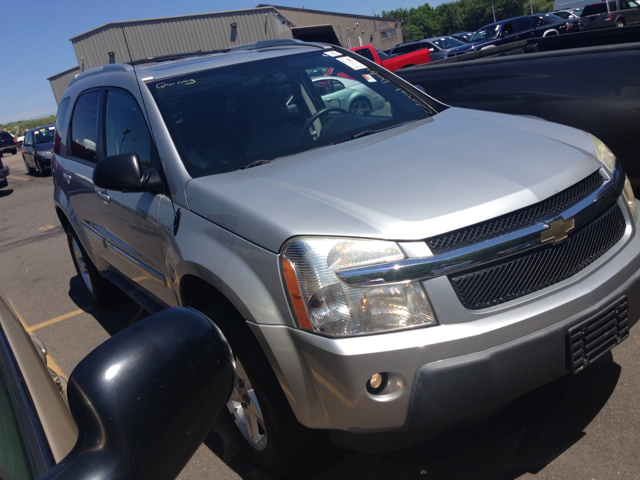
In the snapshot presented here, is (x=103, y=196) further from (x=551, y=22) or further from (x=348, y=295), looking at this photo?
(x=551, y=22)

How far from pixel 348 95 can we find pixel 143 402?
2.85 m

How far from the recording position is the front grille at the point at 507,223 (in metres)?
1.96

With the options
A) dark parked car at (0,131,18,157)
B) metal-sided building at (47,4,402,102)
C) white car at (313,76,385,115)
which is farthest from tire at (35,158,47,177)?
dark parked car at (0,131,18,157)

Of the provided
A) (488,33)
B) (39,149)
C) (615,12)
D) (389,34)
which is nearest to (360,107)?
(39,149)

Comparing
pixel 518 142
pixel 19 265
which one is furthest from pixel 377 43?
pixel 518 142

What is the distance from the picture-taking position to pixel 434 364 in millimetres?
1898

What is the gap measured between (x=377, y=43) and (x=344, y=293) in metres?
63.7

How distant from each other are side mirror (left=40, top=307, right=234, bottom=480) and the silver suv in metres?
0.87

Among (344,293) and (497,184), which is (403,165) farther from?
(344,293)

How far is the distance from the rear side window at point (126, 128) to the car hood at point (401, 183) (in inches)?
26.8

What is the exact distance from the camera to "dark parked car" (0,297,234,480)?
0.97m

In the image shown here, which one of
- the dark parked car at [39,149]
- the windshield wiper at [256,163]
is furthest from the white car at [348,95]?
the dark parked car at [39,149]

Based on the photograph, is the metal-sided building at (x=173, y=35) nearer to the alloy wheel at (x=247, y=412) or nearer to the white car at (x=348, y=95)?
the white car at (x=348, y=95)

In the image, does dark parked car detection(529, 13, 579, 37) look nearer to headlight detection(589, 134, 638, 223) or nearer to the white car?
the white car
